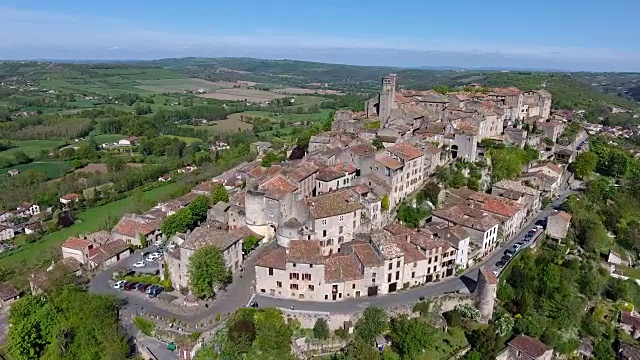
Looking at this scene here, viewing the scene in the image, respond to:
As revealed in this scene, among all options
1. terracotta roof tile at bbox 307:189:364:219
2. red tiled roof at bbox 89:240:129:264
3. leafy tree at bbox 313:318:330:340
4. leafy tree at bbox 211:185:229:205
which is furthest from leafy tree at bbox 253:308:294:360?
leafy tree at bbox 211:185:229:205

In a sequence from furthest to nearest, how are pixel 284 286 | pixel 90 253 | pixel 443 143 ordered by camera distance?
pixel 443 143 < pixel 90 253 < pixel 284 286

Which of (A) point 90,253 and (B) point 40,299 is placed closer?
(B) point 40,299

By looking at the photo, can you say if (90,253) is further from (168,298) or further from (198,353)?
(198,353)

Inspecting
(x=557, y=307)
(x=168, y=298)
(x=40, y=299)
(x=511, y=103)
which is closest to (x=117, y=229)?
(x=40, y=299)

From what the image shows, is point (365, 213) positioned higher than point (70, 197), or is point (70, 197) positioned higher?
point (365, 213)

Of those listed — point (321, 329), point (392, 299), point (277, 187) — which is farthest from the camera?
point (277, 187)

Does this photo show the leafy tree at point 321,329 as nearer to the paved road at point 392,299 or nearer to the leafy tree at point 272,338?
the paved road at point 392,299

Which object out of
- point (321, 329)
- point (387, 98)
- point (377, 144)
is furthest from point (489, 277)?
point (387, 98)

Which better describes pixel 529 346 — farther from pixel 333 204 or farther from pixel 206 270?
pixel 206 270
